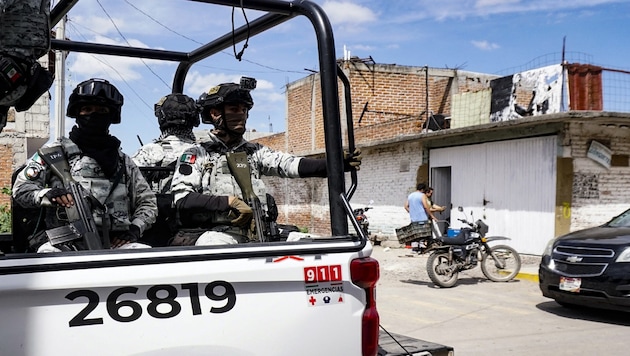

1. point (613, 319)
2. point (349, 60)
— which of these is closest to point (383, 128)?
point (349, 60)

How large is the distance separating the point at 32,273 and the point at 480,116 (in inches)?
631

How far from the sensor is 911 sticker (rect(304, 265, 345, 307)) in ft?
7.64

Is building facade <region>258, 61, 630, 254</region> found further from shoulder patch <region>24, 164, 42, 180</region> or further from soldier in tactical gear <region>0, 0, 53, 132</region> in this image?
soldier in tactical gear <region>0, 0, 53, 132</region>

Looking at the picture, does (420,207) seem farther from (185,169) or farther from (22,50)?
(22,50)

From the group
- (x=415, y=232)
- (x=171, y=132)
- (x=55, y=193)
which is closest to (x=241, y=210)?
(x=55, y=193)

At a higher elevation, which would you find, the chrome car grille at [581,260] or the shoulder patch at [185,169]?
the shoulder patch at [185,169]

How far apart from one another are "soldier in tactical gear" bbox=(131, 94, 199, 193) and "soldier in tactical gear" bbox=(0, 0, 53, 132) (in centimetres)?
262

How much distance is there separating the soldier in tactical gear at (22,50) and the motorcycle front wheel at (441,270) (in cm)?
867

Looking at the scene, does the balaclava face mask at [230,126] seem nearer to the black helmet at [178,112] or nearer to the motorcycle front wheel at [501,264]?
the black helmet at [178,112]

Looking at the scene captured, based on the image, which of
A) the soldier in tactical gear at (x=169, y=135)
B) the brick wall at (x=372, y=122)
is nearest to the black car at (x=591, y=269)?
the soldier in tactical gear at (x=169, y=135)

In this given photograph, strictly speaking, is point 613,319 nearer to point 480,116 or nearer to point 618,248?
point 618,248

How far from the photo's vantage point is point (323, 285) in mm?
2361

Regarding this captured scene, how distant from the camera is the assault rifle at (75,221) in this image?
2.67 meters

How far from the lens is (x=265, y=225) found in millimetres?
3451
